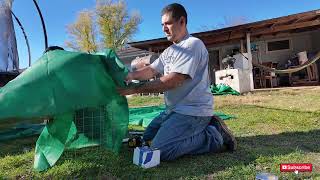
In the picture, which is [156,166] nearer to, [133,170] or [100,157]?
[133,170]

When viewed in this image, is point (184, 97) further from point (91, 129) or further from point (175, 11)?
point (91, 129)

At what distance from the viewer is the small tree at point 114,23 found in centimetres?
3234

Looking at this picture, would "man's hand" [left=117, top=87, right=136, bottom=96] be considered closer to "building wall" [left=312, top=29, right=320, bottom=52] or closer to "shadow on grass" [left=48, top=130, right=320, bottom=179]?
"shadow on grass" [left=48, top=130, right=320, bottom=179]

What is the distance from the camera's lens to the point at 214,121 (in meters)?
3.03

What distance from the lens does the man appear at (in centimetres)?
268

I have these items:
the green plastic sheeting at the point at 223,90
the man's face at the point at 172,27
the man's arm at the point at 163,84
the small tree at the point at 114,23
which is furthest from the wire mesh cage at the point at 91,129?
the small tree at the point at 114,23

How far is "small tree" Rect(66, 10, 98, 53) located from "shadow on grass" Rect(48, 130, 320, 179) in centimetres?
3114

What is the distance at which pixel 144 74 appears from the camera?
125 inches

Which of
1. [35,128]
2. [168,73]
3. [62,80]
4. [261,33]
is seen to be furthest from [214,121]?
[261,33]

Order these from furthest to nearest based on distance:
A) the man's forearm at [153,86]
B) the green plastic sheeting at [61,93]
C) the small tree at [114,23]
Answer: the small tree at [114,23] → the man's forearm at [153,86] → the green plastic sheeting at [61,93]

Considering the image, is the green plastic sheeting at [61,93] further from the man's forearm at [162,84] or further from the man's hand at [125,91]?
the man's forearm at [162,84]

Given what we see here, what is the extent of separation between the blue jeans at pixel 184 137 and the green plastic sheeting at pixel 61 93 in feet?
1.35

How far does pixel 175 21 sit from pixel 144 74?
1.91 ft

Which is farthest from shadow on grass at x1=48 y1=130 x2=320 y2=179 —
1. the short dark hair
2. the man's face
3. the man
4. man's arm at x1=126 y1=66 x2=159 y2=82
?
the short dark hair
